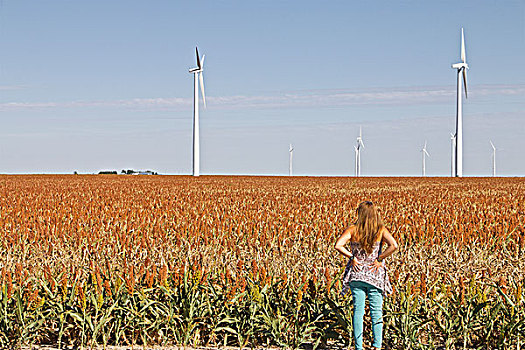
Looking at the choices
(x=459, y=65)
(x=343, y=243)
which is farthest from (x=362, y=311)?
(x=459, y=65)

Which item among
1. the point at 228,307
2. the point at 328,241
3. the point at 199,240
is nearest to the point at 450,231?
the point at 328,241

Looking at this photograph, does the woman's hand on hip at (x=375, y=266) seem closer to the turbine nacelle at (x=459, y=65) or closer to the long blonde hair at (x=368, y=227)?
the long blonde hair at (x=368, y=227)

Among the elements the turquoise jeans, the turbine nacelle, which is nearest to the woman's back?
the turquoise jeans

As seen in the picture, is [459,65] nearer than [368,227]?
No

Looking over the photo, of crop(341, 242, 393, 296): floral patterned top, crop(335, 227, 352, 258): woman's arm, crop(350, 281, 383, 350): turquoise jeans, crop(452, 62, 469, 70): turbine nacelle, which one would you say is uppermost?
crop(452, 62, 469, 70): turbine nacelle

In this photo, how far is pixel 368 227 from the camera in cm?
643

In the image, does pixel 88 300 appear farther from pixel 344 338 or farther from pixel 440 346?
pixel 440 346

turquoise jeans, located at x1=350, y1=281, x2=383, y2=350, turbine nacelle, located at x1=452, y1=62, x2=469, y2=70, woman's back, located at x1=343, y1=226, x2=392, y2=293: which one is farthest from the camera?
turbine nacelle, located at x1=452, y1=62, x2=469, y2=70

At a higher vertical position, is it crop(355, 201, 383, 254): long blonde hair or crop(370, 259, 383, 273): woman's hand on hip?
crop(355, 201, 383, 254): long blonde hair

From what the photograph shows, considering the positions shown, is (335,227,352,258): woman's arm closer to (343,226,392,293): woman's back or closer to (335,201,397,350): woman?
(335,201,397,350): woman

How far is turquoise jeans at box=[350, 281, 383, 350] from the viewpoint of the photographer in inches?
264

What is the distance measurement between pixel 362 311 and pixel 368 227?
3.42 feet

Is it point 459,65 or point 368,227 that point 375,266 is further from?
point 459,65

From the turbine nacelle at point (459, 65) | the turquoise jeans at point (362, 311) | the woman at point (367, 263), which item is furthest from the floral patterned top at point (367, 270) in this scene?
the turbine nacelle at point (459, 65)
